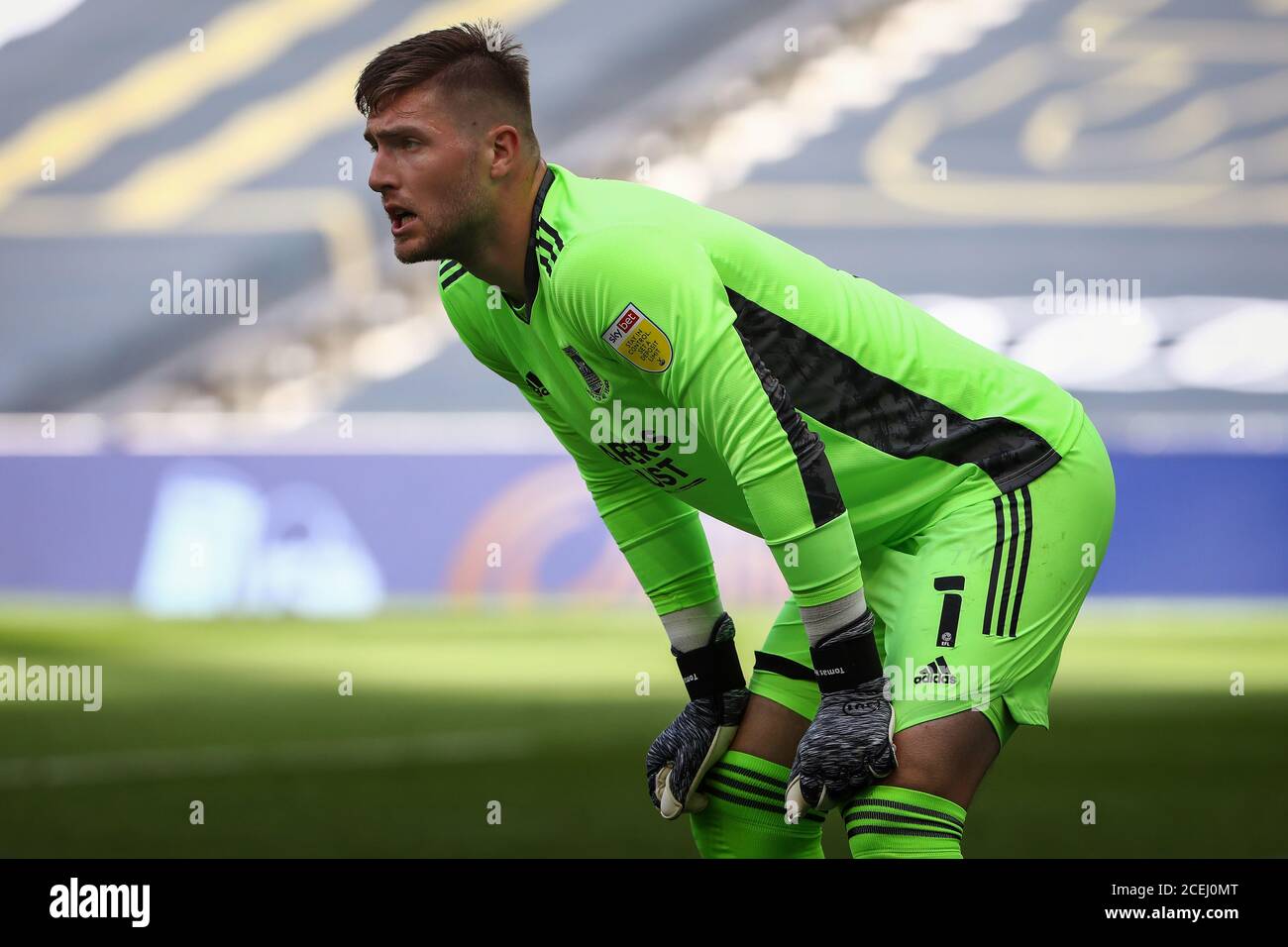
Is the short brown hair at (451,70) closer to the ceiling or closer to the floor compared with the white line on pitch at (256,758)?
closer to the ceiling

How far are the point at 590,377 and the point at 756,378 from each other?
1.15 feet

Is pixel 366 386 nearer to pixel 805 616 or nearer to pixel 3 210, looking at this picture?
pixel 3 210

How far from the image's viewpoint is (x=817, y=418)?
8.29 ft

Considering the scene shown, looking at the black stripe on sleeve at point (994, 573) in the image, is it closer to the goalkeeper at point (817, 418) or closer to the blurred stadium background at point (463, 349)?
the goalkeeper at point (817, 418)

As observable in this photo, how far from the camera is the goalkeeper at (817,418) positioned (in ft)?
7.61

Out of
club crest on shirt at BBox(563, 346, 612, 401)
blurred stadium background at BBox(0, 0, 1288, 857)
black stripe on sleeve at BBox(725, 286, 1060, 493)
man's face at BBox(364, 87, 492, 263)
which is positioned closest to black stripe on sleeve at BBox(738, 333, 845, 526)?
black stripe on sleeve at BBox(725, 286, 1060, 493)


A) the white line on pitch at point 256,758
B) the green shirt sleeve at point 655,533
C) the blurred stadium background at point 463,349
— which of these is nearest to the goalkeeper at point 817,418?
the green shirt sleeve at point 655,533

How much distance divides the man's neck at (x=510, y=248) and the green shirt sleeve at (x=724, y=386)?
0.50ft

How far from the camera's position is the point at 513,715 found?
299 inches

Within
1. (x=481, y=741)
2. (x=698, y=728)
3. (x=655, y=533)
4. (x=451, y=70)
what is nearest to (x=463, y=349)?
(x=481, y=741)

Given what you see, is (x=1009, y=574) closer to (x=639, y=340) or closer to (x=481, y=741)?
(x=639, y=340)

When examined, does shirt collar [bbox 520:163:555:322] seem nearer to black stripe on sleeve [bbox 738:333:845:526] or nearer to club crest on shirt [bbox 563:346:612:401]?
club crest on shirt [bbox 563:346:612:401]

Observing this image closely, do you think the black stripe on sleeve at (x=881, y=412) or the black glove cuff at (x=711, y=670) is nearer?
the black stripe on sleeve at (x=881, y=412)
